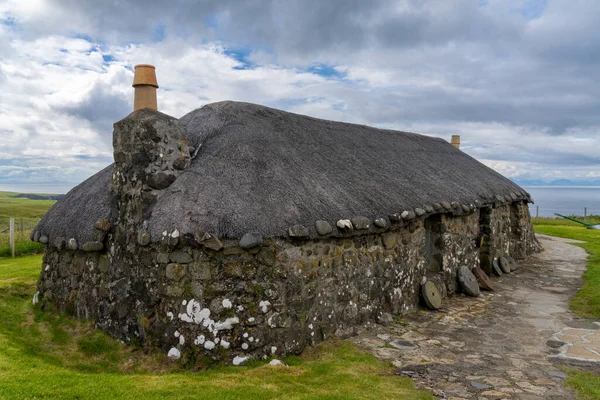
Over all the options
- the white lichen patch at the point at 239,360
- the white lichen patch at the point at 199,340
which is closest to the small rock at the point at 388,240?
the white lichen patch at the point at 239,360

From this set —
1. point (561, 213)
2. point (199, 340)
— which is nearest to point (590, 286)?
point (199, 340)

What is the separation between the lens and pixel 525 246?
18641mm

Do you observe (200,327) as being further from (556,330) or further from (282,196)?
(556,330)

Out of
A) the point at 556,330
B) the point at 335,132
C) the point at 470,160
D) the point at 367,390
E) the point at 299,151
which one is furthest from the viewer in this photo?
the point at 470,160

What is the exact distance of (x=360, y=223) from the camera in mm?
8609

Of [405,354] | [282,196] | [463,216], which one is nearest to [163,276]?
[282,196]

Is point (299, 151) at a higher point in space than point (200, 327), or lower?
higher

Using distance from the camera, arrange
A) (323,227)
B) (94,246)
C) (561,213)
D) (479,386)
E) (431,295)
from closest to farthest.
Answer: (479,386) → (323,227) → (94,246) → (431,295) → (561,213)

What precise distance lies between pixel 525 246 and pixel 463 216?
6930 millimetres

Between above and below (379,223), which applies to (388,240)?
below

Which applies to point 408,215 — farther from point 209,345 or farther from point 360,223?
point 209,345

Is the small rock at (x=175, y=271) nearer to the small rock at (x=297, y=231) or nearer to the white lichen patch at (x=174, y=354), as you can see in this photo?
the white lichen patch at (x=174, y=354)

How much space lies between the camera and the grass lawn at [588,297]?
638cm

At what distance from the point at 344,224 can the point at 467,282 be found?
567 centimetres
